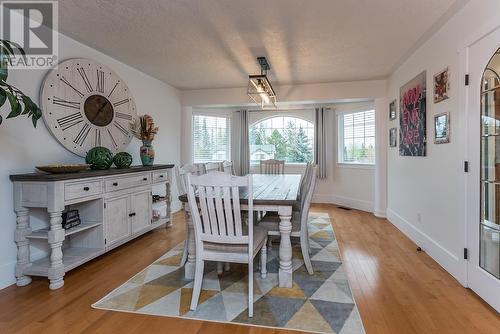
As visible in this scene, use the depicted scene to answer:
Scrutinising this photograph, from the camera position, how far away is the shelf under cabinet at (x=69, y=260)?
234cm

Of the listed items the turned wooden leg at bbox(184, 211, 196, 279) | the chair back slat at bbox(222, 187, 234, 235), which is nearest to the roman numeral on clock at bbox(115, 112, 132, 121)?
the turned wooden leg at bbox(184, 211, 196, 279)

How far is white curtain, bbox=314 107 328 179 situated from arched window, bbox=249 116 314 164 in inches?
10.4

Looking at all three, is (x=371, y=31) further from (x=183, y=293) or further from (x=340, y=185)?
(x=340, y=185)

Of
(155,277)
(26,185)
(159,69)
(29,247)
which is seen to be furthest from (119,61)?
(155,277)

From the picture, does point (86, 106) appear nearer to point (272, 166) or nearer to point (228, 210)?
point (228, 210)

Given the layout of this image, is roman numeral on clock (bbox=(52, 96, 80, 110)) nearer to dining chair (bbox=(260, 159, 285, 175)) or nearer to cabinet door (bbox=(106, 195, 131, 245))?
cabinet door (bbox=(106, 195, 131, 245))

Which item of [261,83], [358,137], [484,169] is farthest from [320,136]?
[484,169]

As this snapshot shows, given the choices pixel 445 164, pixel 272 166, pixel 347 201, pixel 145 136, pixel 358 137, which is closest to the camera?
pixel 445 164

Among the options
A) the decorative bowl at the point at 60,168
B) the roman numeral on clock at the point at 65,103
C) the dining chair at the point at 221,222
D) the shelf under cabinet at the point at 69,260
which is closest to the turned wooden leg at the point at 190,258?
the dining chair at the point at 221,222

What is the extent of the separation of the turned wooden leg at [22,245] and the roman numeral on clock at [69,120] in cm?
94

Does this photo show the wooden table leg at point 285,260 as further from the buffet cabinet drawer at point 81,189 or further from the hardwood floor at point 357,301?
the buffet cabinet drawer at point 81,189

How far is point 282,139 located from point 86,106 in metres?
4.09

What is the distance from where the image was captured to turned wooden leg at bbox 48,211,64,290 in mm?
2285

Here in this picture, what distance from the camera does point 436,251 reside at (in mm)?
2822
